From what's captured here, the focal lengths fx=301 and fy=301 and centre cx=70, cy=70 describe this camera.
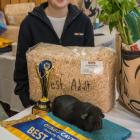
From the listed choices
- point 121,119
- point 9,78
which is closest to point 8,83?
point 9,78

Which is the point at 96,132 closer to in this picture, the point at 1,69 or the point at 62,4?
the point at 62,4

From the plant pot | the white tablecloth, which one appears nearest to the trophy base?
the plant pot

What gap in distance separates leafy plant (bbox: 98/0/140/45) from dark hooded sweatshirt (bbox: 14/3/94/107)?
500 millimetres

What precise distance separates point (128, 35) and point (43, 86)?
28 cm

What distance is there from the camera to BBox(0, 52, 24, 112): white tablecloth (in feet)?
6.53

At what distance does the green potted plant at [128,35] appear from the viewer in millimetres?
787

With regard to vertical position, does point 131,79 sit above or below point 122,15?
below

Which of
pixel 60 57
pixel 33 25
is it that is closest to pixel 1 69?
pixel 33 25

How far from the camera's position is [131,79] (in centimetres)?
80

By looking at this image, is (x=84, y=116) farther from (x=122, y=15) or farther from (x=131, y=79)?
(x=122, y=15)

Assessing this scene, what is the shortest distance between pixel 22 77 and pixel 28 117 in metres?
0.44

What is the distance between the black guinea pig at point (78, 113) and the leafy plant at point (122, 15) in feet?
0.68

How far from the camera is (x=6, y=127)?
75 cm

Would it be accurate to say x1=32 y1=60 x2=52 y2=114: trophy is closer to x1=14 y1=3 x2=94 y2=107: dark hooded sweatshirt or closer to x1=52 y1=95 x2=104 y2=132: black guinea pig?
x1=52 y1=95 x2=104 y2=132: black guinea pig
